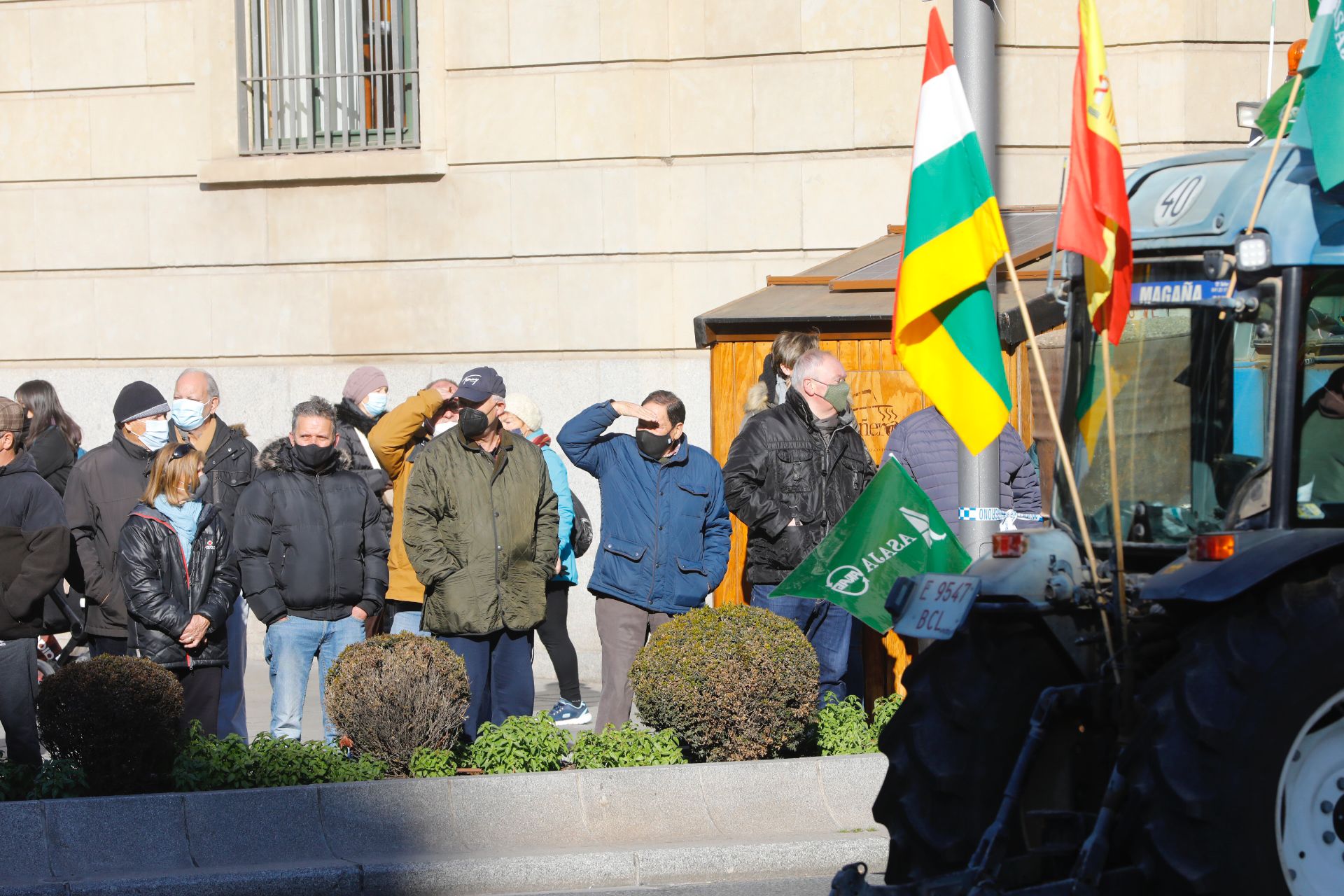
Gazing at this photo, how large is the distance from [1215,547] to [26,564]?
553 centimetres

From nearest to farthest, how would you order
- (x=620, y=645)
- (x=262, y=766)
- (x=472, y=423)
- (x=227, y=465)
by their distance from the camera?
→ (x=262, y=766)
(x=472, y=423)
(x=620, y=645)
(x=227, y=465)

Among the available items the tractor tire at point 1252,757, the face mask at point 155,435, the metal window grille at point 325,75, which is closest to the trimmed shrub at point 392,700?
the face mask at point 155,435

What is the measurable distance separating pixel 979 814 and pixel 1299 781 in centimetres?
96

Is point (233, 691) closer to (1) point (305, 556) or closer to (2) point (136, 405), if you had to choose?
(1) point (305, 556)

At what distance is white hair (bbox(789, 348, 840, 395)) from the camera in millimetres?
9138

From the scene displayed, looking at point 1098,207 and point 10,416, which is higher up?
point 1098,207

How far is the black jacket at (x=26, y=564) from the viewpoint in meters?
7.98

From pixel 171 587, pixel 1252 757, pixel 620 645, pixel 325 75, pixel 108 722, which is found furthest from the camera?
pixel 325 75

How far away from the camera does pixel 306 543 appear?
29.1ft

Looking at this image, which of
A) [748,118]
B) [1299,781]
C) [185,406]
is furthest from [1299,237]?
[748,118]

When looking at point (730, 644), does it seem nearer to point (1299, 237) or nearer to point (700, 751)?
point (700, 751)

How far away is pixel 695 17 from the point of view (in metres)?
13.1

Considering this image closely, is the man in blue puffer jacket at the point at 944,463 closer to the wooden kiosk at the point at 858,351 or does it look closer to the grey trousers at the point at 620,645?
the wooden kiosk at the point at 858,351

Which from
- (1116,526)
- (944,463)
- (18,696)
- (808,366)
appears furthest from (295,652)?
(1116,526)
